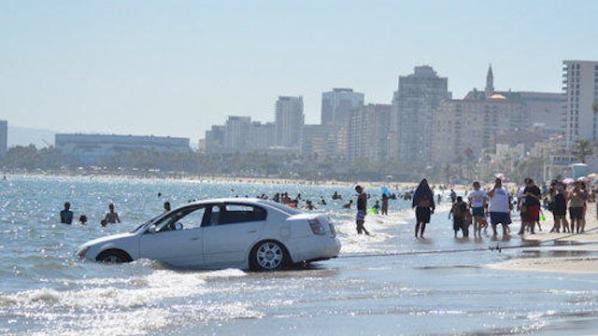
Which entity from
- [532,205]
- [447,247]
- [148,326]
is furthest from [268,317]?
[532,205]

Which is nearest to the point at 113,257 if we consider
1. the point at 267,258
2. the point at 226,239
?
the point at 226,239

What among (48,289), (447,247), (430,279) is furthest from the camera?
(447,247)

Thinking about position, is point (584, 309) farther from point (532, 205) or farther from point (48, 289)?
point (532, 205)

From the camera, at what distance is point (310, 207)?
77.2m

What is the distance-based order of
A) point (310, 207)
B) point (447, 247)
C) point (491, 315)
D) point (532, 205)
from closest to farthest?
point (491, 315) < point (447, 247) < point (532, 205) < point (310, 207)

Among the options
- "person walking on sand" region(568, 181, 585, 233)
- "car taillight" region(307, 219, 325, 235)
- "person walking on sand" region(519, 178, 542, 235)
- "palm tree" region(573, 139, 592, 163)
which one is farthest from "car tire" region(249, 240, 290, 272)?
"palm tree" region(573, 139, 592, 163)

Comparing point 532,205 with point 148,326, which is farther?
point 532,205

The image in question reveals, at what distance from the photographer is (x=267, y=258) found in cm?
2058

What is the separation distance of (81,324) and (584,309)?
486 cm

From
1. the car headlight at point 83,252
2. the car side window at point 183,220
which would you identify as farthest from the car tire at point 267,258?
the car headlight at point 83,252

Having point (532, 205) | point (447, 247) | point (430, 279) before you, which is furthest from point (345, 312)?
point (532, 205)

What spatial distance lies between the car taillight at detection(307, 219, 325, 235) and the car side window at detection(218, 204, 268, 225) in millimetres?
662

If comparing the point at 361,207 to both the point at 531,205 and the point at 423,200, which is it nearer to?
the point at 531,205

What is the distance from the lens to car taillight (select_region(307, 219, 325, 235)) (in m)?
20.8
